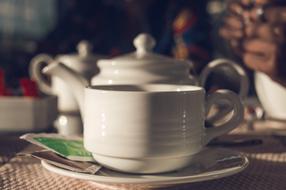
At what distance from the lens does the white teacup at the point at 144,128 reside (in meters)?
0.38

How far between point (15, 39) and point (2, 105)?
27.2 inches

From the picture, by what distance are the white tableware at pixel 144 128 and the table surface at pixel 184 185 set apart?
2 centimetres

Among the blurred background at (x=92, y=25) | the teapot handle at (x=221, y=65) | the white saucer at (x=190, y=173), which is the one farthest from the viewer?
the blurred background at (x=92, y=25)

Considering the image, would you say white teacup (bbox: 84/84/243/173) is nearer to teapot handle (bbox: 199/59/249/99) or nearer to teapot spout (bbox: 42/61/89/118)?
teapot spout (bbox: 42/61/89/118)

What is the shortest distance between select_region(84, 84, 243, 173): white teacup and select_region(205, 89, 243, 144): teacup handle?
1.5 inches

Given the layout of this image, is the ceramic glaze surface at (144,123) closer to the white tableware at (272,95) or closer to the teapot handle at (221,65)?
the teapot handle at (221,65)

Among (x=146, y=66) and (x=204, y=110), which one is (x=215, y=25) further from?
(x=204, y=110)

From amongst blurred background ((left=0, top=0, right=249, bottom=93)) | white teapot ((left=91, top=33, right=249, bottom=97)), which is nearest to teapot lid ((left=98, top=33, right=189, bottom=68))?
white teapot ((left=91, top=33, right=249, bottom=97))

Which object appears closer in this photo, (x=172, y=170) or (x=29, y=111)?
(x=172, y=170)

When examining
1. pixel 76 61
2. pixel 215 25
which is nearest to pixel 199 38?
pixel 215 25

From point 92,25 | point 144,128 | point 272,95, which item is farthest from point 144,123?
point 92,25

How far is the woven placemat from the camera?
0.39 m

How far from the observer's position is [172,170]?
1.30ft

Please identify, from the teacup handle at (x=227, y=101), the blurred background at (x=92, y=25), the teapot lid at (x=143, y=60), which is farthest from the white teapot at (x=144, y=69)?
the blurred background at (x=92, y=25)
